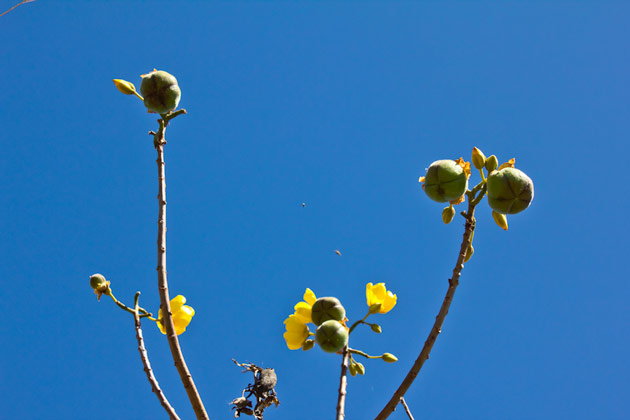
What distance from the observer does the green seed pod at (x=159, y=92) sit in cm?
310

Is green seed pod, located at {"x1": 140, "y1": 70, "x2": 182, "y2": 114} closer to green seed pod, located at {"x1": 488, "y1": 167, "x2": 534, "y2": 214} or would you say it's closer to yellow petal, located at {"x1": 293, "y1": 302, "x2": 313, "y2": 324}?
yellow petal, located at {"x1": 293, "y1": 302, "x2": 313, "y2": 324}

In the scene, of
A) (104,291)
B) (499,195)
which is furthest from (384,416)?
(104,291)

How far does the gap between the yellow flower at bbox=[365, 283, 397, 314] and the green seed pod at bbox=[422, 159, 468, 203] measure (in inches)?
26.3

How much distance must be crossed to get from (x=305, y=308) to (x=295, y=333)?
0.17 m

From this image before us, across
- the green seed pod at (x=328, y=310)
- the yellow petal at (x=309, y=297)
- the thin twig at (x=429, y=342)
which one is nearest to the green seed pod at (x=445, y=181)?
the thin twig at (x=429, y=342)

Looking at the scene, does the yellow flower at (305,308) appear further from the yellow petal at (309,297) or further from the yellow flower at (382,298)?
the yellow flower at (382,298)

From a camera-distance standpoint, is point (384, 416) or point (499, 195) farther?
point (499, 195)

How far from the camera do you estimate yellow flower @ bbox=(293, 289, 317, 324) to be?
308cm

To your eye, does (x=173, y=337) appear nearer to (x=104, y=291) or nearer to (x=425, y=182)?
(x=104, y=291)

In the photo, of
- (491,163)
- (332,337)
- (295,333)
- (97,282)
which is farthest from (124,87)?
(491,163)

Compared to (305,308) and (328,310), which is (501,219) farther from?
(305,308)

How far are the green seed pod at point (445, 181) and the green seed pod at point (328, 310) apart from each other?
0.89 meters

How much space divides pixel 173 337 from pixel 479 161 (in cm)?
203

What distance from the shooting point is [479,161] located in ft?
9.36
